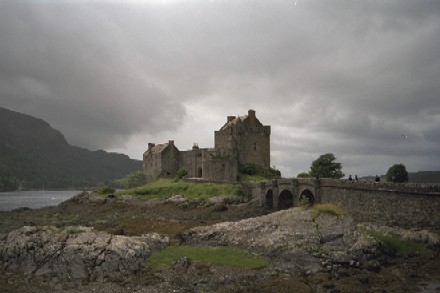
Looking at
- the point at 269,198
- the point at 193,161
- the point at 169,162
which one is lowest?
the point at 269,198

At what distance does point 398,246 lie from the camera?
32375 mm

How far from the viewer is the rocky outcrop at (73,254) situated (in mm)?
30516

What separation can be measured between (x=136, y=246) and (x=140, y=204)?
43.4 metres

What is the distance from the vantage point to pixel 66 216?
68.1 metres

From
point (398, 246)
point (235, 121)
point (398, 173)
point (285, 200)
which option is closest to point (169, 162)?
point (235, 121)

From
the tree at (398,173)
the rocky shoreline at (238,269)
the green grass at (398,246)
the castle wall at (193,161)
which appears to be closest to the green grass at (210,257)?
the rocky shoreline at (238,269)

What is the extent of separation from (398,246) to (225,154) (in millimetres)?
55887

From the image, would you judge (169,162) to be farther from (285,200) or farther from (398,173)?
(398,173)

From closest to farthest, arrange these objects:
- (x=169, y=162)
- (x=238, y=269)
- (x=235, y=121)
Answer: (x=238, y=269) → (x=235, y=121) → (x=169, y=162)

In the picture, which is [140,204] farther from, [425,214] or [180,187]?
[425,214]

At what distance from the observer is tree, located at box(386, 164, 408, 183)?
67.8 meters

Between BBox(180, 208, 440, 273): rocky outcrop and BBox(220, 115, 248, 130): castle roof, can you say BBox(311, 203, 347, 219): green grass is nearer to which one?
BBox(180, 208, 440, 273): rocky outcrop

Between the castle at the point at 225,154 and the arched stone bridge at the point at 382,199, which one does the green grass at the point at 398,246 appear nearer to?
the arched stone bridge at the point at 382,199

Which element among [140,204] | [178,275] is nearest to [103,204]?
[140,204]
